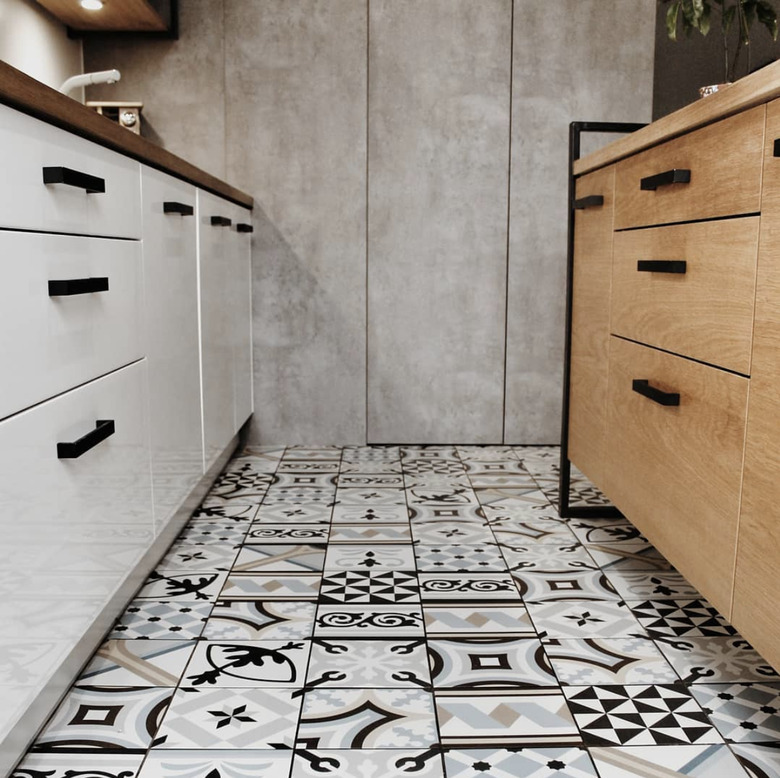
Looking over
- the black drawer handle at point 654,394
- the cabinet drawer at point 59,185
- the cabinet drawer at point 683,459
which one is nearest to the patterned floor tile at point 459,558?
the cabinet drawer at point 683,459

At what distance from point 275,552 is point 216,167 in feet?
5.42

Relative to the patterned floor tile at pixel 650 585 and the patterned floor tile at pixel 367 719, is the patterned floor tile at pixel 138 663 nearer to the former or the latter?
the patterned floor tile at pixel 367 719

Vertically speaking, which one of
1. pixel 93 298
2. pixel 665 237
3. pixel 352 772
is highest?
pixel 665 237

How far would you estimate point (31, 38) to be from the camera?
8.87ft

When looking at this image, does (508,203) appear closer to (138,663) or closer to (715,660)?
(715,660)

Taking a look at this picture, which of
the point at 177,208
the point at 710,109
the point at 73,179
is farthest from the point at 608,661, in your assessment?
the point at 177,208

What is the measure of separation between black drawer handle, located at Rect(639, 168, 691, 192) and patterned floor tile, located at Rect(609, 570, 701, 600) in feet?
2.79

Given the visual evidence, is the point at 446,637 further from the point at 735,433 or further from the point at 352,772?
the point at 735,433

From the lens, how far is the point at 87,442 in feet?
4.33

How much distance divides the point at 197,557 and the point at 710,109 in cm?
147

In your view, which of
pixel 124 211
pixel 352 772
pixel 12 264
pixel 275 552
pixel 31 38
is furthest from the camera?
pixel 31 38

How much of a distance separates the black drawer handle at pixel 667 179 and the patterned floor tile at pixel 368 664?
0.95 meters

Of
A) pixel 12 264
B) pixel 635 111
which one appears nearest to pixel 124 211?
pixel 12 264

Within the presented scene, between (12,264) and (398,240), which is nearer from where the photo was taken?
(12,264)
